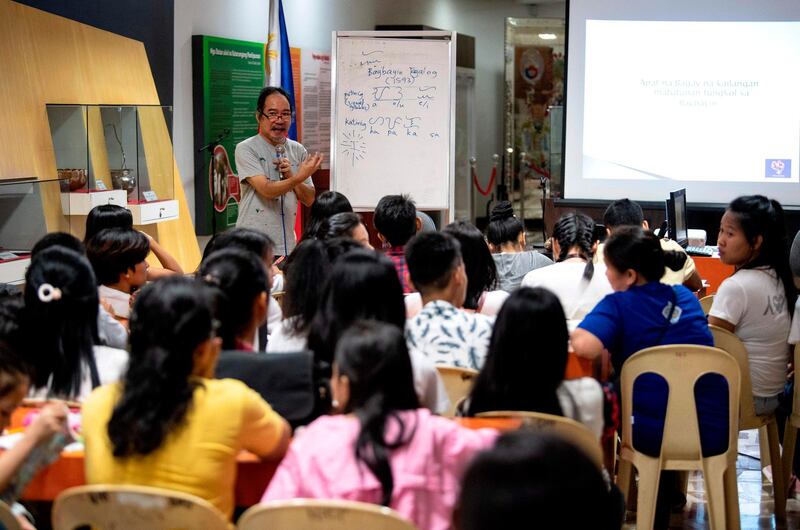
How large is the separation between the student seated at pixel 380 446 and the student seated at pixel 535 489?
777 millimetres

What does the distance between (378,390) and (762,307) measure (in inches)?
83.5

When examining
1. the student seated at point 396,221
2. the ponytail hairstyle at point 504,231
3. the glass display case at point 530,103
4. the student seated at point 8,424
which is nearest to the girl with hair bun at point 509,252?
the ponytail hairstyle at point 504,231

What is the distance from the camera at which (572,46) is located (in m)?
7.52

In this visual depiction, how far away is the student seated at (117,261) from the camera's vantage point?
3.60m

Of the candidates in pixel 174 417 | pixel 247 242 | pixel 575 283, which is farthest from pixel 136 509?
pixel 575 283

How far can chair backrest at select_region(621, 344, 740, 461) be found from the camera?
3045 millimetres

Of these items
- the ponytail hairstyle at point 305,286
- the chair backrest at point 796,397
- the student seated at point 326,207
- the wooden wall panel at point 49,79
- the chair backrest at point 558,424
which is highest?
the wooden wall panel at point 49,79

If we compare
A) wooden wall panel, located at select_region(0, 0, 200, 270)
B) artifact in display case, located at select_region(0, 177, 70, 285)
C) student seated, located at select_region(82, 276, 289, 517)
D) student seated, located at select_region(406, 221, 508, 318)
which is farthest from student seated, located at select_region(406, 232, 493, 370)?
wooden wall panel, located at select_region(0, 0, 200, 270)

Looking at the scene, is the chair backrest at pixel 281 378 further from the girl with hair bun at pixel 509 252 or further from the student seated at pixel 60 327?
the girl with hair bun at pixel 509 252

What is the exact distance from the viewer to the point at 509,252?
4.54m

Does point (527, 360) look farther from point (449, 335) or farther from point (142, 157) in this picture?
point (142, 157)

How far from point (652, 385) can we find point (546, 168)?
9.05m

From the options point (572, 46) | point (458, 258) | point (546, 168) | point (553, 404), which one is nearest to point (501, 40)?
point (546, 168)

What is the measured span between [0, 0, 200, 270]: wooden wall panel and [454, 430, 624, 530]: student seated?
3906mm
